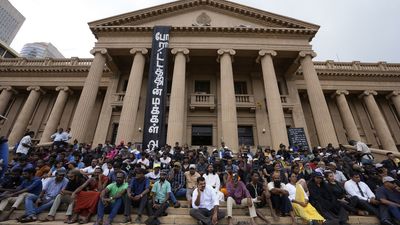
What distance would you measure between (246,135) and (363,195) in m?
11.6

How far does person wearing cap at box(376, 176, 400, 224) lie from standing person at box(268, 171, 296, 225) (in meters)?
2.28

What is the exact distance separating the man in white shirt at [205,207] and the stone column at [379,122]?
767 inches

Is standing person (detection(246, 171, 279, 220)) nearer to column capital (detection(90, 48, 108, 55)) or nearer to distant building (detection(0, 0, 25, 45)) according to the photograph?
column capital (detection(90, 48, 108, 55))

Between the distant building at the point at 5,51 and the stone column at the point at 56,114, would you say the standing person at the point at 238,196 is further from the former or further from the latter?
the distant building at the point at 5,51

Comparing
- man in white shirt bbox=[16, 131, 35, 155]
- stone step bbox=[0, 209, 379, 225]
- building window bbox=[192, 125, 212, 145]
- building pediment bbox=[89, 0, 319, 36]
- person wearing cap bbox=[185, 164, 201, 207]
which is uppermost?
building pediment bbox=[89, 0, 319, 36]

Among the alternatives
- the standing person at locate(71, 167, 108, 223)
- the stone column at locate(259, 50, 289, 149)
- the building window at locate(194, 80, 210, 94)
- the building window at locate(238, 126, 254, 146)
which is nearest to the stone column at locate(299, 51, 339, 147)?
the stone column at locate(259, 50, 289, 149)

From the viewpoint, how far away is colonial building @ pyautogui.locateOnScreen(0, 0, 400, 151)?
15242mm

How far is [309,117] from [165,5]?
16273 millimetres

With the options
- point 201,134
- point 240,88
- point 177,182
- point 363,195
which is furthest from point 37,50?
point 363,195

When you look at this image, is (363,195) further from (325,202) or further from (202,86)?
(202,86)

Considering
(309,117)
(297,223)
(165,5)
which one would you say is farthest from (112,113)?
(309,117)

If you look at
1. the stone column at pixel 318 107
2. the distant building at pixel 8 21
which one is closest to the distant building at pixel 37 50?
the distant building at pixel 8 21

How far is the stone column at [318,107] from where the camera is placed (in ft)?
46.6

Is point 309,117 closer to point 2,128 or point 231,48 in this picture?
point 231,48
